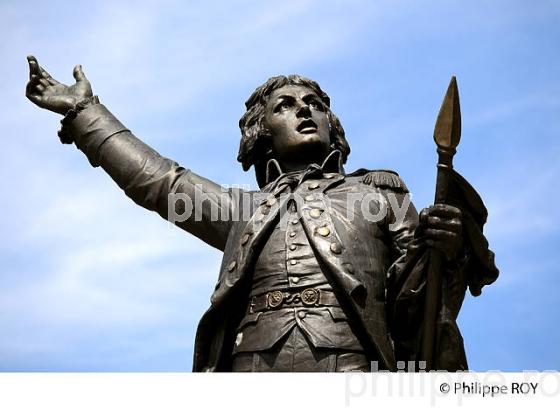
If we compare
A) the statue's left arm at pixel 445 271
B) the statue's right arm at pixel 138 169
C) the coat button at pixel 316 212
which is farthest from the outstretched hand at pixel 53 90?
the statue's left arm at pixel 445 271

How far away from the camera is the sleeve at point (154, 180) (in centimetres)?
1130

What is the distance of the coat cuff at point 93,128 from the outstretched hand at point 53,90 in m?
0.18

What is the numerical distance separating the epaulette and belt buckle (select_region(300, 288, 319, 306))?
53.0 inches

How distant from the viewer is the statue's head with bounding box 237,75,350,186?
1150 cm

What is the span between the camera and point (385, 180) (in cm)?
1120

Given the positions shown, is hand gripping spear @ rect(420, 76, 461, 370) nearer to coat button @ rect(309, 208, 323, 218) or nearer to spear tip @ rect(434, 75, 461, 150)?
spear tip @ rect(434, 75, 461, 150)

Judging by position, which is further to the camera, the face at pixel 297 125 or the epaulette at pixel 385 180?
the face at pixel 297 125

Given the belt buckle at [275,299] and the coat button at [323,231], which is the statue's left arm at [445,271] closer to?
the coat button at [323,231]

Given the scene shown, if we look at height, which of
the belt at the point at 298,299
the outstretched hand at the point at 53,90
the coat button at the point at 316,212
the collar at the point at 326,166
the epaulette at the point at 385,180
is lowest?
the belt at the point at 298,299

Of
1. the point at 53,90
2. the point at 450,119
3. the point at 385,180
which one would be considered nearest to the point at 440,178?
the point at 450,119

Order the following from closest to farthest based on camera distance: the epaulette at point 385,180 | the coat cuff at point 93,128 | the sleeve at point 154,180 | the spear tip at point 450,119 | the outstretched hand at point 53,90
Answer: the spear tip at point 450,119
the epaulette at point 385,180
the sleeve at point 154,180
the coat cuff at point 93,128
the outstretched hand at point 53,90
